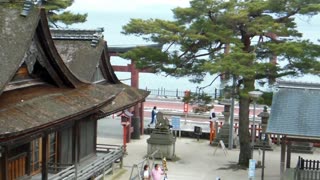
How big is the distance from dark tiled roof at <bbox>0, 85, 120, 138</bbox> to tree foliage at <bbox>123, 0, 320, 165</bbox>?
6.76 metres

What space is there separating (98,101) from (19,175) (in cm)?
352

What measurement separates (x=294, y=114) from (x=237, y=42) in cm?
527

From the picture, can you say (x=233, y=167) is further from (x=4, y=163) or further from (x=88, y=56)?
(x=4, y=163)

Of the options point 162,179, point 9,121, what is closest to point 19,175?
point 9,121

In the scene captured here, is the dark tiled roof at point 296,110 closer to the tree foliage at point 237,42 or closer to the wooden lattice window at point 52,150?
the tree foliage at point 237,42

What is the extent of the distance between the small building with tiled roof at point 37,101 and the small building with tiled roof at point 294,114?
255 inches

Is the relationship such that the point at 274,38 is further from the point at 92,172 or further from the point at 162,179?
the point at 92,172

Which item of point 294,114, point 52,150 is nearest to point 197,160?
point 294,114

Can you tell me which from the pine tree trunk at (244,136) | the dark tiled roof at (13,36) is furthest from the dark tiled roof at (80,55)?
the pine tree trunk at (244,136)

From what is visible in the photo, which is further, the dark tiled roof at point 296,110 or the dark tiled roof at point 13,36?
the dark tiled roof at point 296,110

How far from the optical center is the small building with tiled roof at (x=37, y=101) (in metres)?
13.8

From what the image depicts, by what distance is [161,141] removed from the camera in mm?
27703

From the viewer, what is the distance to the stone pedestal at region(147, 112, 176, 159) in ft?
90.9

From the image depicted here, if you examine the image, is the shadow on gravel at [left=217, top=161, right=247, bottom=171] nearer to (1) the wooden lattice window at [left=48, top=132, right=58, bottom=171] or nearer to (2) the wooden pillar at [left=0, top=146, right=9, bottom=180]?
(1) the wooden lattice window at [left=48, top=132, right=58, bottom=171]
